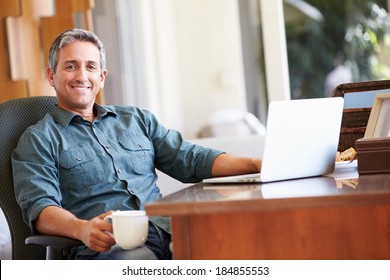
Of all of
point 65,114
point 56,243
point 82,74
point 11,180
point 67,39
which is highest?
point 67,39

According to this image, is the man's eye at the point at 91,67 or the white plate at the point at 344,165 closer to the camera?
the white plate at the point at 344,165

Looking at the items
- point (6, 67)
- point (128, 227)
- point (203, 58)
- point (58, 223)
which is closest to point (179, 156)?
point (58, 223)

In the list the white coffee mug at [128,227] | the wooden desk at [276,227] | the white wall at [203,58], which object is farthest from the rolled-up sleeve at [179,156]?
the white wall at [203,58]

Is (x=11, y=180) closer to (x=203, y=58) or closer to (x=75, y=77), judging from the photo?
(x=75, y=77)

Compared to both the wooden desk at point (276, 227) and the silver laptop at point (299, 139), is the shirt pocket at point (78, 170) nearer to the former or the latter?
the silver laptop at point (299, 139)

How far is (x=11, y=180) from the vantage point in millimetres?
2064

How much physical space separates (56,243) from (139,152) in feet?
1.64

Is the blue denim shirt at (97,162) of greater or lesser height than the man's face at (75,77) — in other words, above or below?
below

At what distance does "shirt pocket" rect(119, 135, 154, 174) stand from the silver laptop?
467 mm

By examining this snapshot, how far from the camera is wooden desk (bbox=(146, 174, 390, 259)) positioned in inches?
52.5

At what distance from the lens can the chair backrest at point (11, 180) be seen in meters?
2.05

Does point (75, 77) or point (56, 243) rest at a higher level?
point (75, 77)
